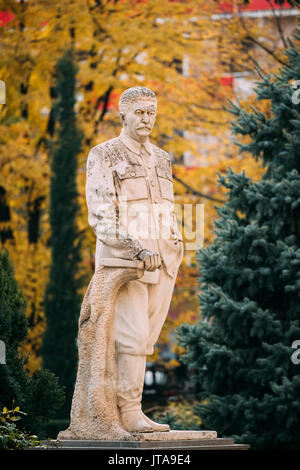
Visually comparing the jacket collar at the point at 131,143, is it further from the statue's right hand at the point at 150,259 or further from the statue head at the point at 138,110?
the statue's right hand at the point at 150,259

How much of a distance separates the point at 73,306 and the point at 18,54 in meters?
5.80

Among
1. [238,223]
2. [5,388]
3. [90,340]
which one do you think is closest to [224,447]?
[90,340]

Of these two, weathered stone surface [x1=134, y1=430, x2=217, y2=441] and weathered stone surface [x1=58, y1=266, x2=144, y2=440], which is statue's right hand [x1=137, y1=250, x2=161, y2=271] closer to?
weathered stone surface [x1=58, y1=266, x2=144, y2=440]

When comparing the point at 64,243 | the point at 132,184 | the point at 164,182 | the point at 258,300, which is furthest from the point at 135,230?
the point at 64,243

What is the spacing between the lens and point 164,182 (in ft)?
26.9

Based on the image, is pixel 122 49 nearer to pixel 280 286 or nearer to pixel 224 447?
pixel 280 286

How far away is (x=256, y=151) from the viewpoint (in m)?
12.3

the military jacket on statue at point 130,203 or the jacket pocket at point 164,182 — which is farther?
the jacket pocket at point 164,182

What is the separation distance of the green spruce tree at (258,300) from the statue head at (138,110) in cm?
356

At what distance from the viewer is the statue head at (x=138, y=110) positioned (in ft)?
26.1

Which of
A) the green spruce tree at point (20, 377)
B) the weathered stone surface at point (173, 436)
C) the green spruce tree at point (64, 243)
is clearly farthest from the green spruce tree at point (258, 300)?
the green spruce tree at point (64, 243)

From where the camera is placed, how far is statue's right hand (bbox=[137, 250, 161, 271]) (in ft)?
24.6

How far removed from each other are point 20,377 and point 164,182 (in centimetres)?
267

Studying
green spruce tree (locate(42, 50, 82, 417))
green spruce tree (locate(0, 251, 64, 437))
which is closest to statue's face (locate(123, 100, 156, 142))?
green spruce tree (locate(0, 251, 64, 437))
